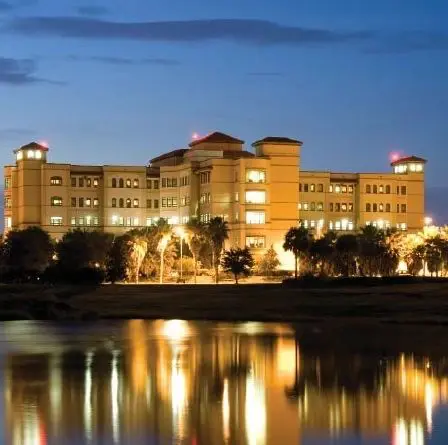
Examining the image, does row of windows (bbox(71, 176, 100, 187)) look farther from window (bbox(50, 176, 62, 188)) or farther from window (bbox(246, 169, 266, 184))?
window (bbox(246, 169, 266, 184))

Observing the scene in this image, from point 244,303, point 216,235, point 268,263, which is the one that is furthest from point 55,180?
point 244,303

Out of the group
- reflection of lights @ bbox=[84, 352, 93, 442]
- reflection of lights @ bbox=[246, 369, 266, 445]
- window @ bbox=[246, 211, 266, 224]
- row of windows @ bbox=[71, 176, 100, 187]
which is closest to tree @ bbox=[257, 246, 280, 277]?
window @ bbox=[246, 211, 266, 224]

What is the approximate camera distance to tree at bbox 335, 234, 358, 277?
5153 inches

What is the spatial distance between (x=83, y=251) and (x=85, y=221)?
50.3 m

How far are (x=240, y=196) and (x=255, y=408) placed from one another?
405ft

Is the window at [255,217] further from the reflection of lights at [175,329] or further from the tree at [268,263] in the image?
the reflection of lights at [175,329]

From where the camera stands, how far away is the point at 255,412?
1394 inches

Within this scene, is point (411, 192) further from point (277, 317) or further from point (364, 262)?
point (277, 317)

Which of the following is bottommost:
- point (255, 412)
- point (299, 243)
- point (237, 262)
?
point (255, 412)

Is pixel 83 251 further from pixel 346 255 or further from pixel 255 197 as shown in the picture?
pixel 255 197

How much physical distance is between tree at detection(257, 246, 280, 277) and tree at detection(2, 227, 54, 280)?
29.0 meters

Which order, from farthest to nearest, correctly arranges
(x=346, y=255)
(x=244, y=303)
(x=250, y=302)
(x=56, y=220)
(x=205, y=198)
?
1. (x=56, y=220)
2. (x=205, y=198)
3. (x=346, y=255)
4. (x=250, y=302)
5. (x=244, y=303)

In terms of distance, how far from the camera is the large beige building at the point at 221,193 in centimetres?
16088

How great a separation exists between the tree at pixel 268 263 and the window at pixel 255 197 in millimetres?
9654
